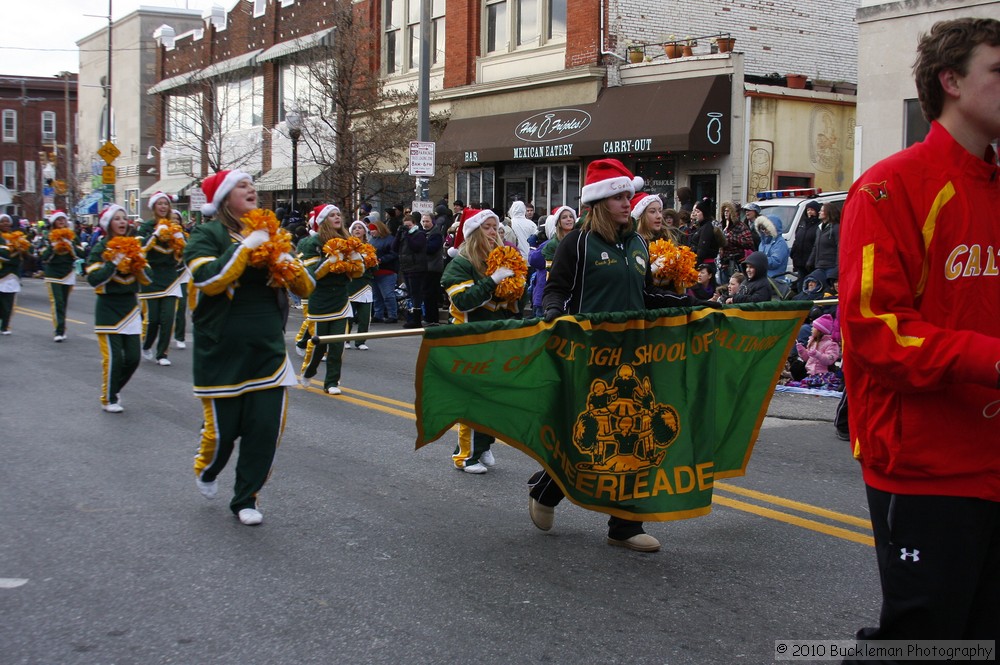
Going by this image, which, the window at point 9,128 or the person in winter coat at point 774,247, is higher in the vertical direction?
the window at point 9,128

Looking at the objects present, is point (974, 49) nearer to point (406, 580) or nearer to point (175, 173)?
point (406, 580)

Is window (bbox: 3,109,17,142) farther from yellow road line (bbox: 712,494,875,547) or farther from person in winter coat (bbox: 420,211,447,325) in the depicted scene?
yellow road line (bbox: 712,494,875,547)

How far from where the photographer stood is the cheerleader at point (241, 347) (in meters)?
6.06

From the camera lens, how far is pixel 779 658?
415 centimetres

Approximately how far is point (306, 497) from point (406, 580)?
1.88 meters

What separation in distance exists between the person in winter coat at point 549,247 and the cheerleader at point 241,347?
6.15 metres

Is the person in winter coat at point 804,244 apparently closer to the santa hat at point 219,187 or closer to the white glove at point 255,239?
the santa hat at point 219,187

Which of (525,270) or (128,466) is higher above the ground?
(525,270)

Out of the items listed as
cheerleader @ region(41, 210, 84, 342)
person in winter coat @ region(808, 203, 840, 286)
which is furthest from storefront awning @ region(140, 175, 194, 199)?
person in winter coat @ region(808, 203, 840, 286)

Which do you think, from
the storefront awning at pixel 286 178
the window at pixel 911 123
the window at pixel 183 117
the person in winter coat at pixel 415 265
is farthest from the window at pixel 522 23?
the window at pixel 183 117

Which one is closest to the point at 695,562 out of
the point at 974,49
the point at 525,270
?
the point at 525,270

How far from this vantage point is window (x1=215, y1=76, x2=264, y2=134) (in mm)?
40344

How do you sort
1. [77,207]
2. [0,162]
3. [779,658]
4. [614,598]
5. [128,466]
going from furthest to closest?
1. [0,162]
2. [77,207]
3. [128,466]
4. [614,598]
5. [779,658]

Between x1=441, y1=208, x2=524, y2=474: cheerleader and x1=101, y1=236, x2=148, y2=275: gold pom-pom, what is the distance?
4.70m
